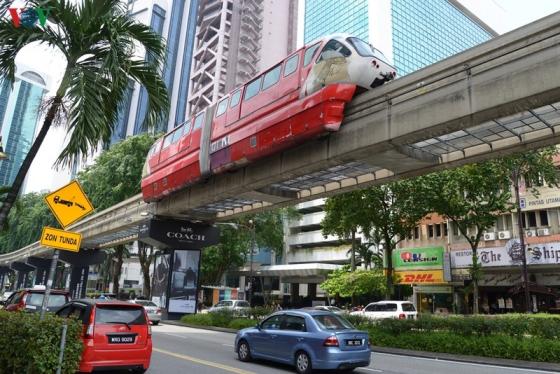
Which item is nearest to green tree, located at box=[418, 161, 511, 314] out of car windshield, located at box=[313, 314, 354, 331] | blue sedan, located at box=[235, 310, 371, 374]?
car windshield, located at box=[313, 314, 354, 331]

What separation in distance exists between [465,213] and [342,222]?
24.9ft

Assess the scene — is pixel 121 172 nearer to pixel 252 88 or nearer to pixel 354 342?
pixel 252 88

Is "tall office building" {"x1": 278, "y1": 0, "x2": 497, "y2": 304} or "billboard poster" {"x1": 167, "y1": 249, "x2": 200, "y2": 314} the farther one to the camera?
"tall office building" {"x1": 278, "y1": 0, "x2": 497, "y2": 304}

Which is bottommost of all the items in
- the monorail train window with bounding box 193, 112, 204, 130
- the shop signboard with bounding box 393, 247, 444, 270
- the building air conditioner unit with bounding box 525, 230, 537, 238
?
the shop signboard with bounding box 393, 247, 444, 270

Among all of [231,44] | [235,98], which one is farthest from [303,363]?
[231,44]

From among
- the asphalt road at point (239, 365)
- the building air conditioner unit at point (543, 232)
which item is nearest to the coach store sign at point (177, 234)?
the asphalt road at point (239, 365)

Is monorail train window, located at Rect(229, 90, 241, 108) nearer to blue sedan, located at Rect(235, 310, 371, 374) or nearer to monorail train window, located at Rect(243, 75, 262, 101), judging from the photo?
monorail train window, located at Rect(243, 75, 262, 101)

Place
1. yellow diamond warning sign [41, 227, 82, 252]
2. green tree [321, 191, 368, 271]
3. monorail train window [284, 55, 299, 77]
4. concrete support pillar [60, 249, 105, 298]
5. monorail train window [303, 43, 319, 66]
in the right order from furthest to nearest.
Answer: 1. concrete support pillar [60, 249, 105, 298]
2. green tree [321, 191, 368, 271]
3. monorail train window [284, 55, 299, 77]
4. monorail train window [303, 43, 319, 66]
5. yellow diamond warning sign [41, 227, 82, 252]

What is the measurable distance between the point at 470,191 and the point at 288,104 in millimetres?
17540

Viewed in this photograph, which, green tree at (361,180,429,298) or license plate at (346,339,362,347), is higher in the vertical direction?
green tree at (361,180,429,298)

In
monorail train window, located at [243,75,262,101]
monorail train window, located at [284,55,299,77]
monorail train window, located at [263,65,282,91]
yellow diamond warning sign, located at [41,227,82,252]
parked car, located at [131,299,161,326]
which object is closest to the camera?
yellow diamond warning sign, located at [41,227,82,252]

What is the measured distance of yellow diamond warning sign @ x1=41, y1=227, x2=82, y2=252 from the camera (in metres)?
7.69

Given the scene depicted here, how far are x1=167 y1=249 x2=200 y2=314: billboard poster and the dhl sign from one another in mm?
18707

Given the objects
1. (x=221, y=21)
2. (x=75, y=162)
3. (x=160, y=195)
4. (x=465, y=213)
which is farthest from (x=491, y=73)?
(x=221, y=21)
